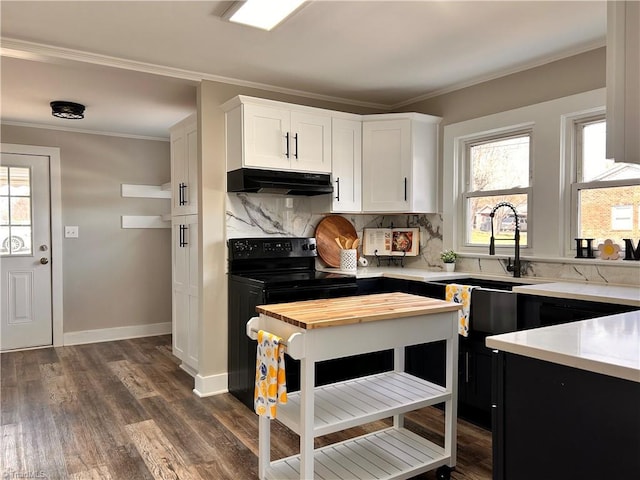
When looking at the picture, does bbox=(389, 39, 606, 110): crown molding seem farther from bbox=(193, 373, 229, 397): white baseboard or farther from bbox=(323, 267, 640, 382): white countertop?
bbox=(193, 373, 229, 397): white baseboard

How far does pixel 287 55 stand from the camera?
3145mm

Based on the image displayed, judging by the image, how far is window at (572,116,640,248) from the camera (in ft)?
9.49

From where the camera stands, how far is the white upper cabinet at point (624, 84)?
92 cm

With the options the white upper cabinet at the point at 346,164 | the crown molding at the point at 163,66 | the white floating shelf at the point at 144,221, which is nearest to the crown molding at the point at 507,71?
the crown molding at the point at 163,66

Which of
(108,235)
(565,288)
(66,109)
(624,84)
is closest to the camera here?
(624,84)

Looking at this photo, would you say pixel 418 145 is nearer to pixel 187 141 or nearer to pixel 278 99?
pixel 278 99

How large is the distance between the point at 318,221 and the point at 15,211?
319cm

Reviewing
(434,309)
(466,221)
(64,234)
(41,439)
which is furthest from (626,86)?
(64,234)

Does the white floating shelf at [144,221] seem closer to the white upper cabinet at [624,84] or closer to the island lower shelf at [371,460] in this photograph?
the island lower shelf at [371,460]

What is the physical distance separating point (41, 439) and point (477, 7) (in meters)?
3.46

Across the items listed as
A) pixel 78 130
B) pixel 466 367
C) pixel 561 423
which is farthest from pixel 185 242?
pixel 561 423

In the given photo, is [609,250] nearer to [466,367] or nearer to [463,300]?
[463,300]

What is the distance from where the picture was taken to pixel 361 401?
229 cm

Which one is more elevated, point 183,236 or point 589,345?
point 183,236
